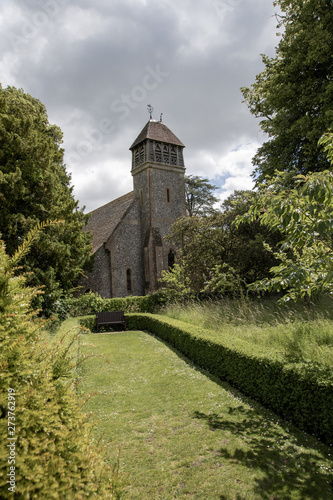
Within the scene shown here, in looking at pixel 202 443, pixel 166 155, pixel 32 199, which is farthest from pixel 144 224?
pixel 202 443

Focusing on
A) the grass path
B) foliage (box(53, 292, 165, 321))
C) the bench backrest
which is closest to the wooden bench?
the bench backrest

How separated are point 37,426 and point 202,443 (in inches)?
126

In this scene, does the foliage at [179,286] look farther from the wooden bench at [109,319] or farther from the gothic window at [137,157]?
the gothic window at [137,157]

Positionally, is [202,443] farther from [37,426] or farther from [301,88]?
[301,88]

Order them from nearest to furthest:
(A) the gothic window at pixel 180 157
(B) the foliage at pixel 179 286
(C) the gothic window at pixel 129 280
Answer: (B) the foliage at pixel 179 286 → (C) the gothic window at pixel 129 280 → (A) the gothic window at pixel 180 157

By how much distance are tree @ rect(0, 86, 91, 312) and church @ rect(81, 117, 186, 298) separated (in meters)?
10.1

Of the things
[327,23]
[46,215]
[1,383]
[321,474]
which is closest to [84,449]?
[1,383]

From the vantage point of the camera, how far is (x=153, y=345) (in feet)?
36.3

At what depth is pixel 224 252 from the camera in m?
16.5

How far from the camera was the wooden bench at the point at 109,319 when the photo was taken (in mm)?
15826

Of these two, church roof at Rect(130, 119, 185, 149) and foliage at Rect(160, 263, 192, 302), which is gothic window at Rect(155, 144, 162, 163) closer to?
church roof at Rect(130, 119, 185, 149)

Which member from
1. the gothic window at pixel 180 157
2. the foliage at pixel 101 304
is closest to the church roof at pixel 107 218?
the gothic window at pixel 180 157

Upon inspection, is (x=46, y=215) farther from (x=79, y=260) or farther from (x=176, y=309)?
(x=176, y=309)

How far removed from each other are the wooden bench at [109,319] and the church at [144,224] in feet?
29.3
